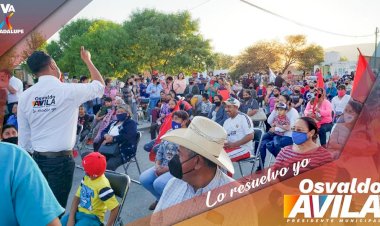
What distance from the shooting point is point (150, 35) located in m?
34.8

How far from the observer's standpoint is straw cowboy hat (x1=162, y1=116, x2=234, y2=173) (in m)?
2.49

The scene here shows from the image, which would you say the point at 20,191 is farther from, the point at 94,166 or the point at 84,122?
the point at 84,122

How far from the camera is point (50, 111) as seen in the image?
3141mm

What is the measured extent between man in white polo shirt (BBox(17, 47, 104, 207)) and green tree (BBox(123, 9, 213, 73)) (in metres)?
31.8

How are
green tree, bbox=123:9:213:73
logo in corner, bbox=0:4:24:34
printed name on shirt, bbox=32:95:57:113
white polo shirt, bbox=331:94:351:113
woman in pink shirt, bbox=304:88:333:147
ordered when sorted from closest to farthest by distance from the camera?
printed name on shirt, bbox=32:95:57:113 → woman in pink shirt, bbox=304:88:333:147 → white polo shirt, bbox=331:94:351:113 → logo in corner, bbox=0:4:24:34 → green tree, bbox=123:9:213:73

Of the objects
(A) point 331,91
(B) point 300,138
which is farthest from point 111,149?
(A) point 331,91

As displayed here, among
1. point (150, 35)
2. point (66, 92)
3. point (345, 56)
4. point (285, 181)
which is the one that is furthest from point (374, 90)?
point (345, 56)

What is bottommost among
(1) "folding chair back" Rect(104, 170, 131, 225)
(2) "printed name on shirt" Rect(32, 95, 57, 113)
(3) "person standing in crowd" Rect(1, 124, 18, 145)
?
(1) "folding chair back" Rect(104, 170, 131, 225)

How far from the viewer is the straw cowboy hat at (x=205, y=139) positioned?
2494 millimetres

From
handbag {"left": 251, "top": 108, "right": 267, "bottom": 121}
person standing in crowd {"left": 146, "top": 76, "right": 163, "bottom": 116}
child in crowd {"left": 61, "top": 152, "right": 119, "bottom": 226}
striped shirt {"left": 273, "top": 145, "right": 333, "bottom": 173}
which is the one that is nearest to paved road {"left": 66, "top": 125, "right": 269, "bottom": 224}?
child in crowd {"left": 61, "top": 152, "right": 119, "bottom": 226}

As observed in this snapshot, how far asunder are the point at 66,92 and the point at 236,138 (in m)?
2.93

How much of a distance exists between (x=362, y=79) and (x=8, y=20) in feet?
28.4

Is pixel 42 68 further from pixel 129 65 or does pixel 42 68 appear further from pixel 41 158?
pixel 129 65

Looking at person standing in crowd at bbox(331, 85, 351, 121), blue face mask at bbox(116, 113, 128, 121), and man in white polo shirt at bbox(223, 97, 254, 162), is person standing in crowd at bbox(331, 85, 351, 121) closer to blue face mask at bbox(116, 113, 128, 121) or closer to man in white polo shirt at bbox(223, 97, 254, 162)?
man in white polo shirt at bbox(223, 97, 254, 162)
